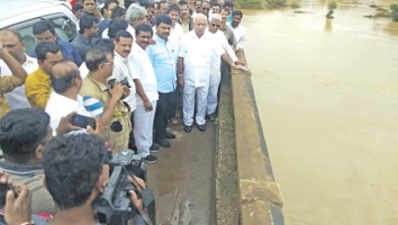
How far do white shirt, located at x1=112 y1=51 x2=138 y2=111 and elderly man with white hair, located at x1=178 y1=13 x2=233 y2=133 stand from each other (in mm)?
1284

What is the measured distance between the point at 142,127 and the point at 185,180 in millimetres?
700

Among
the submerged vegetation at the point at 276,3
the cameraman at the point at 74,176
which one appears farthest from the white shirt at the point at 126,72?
the submerged vegetation at the point at 276,3

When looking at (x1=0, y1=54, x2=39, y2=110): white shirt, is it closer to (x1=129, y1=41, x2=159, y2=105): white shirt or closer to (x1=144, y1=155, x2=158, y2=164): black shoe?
(x1=129, y1=41, x2=159, y2=105): white shirt

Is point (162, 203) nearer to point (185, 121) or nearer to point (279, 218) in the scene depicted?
point (279, 218)

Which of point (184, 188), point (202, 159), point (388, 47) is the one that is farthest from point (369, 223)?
point (388, 47)

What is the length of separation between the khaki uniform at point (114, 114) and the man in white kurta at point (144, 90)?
45cm

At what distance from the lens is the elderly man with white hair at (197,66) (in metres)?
3.99

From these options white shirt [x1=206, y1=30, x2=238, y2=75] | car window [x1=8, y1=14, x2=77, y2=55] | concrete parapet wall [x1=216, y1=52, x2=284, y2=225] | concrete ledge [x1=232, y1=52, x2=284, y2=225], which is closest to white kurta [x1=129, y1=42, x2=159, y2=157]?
concrete parapet wall [x1=216, y1=52, x2=284, y2=225]

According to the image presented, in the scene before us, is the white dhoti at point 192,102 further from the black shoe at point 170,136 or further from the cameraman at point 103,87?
the cameraman at point 103,87

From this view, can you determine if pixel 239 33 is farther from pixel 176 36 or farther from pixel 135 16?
pixel 135 16

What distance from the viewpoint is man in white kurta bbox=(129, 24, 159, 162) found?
9.71ft

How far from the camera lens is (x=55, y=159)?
1.13 meters

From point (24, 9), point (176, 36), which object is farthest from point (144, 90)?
point (24, 9)

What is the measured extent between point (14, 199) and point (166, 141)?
2596mm
